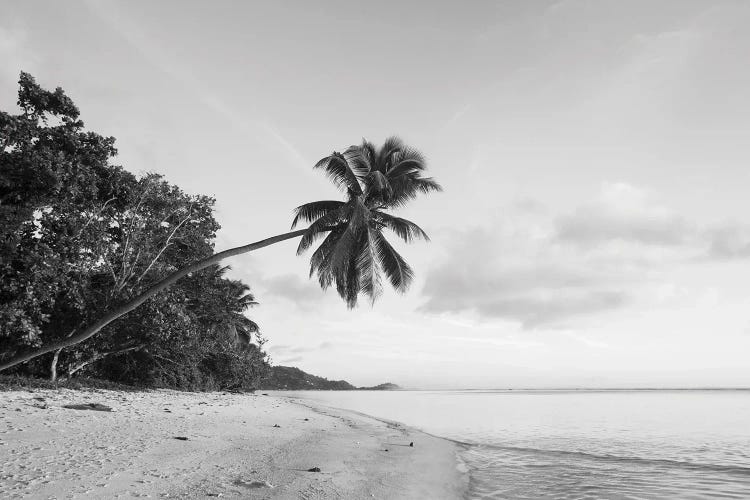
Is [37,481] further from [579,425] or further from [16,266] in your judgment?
[579,425]

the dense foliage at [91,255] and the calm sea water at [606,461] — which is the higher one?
the dense foliage at [91,255]

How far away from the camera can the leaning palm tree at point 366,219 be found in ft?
48.3

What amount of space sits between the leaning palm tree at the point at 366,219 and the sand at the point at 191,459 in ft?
15.7

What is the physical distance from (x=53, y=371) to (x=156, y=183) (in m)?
9.14

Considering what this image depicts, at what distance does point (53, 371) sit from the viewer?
1969 cm

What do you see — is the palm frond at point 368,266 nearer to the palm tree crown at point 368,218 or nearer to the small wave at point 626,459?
the palm tree crown at point 368,218

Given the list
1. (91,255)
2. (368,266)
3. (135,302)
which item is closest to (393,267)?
(368,266)

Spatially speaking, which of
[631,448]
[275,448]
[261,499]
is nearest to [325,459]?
[275,448]

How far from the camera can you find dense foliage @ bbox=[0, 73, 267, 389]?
1323 centimetres

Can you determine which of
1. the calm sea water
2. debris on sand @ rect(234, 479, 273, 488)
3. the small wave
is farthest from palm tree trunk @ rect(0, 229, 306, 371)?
the small wave

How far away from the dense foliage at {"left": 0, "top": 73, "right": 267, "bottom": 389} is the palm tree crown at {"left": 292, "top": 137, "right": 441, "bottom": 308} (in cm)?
728

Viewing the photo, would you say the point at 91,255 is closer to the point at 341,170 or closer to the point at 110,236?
the point at 110,236

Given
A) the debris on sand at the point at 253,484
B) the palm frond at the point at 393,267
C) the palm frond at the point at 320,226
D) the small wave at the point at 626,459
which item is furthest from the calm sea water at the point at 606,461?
the palm frond at the point at 320,226

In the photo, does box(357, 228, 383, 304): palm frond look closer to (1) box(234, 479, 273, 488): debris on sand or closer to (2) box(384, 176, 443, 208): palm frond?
(2) box(384, 176, 443, 208): palm frond
